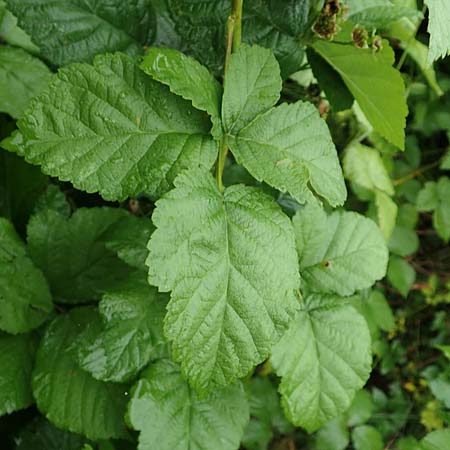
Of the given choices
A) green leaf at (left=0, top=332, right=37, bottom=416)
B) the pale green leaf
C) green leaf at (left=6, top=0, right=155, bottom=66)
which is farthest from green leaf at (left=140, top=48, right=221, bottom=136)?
the pale green leaf

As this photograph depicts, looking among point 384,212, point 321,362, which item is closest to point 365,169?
point 384,212

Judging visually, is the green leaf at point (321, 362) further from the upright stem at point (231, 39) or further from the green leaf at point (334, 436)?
the green leaf at point (334, 436)

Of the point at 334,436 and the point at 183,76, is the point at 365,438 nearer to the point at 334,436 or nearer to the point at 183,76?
the point at 334,436

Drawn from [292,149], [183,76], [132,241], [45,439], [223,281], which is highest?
[183,76]

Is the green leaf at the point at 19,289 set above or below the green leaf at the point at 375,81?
below

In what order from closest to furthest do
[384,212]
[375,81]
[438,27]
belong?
1. [438,27]
2. [375,81]
3. [384,212]

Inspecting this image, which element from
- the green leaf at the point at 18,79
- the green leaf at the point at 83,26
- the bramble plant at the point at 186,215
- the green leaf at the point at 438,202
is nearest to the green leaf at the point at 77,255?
the bramble plant at the point at 186,215
